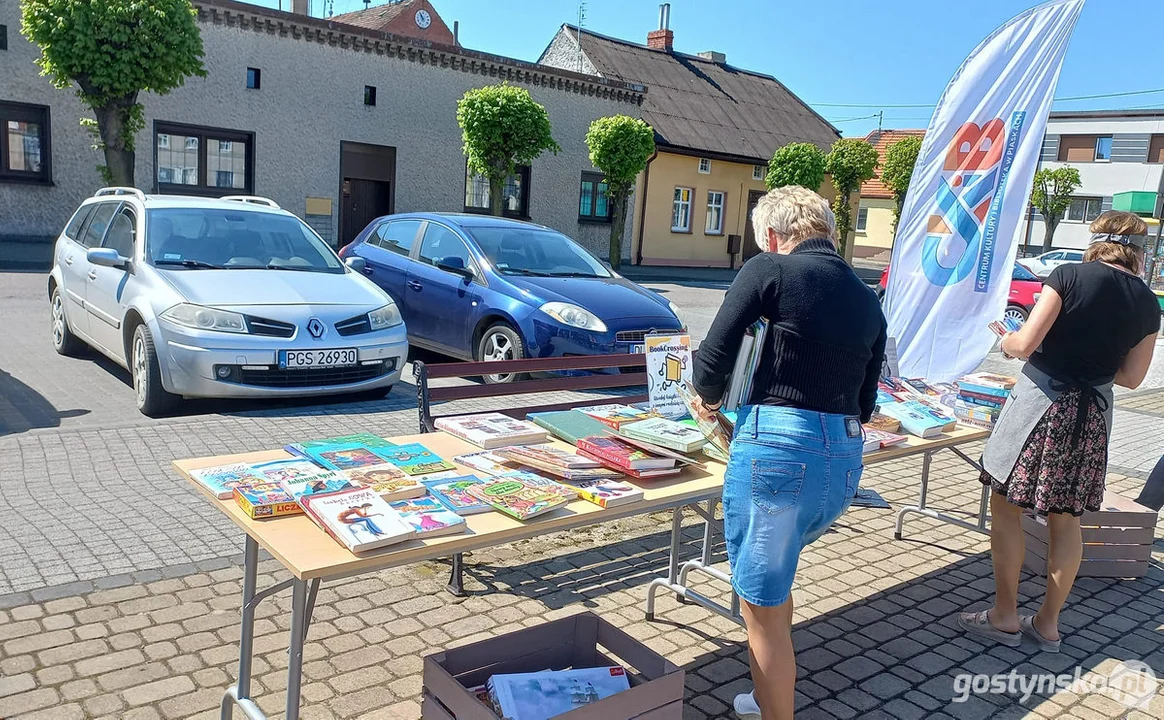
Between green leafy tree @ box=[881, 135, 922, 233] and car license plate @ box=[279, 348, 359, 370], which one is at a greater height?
green leafy tree @ box=[881, 135, 922, 233]

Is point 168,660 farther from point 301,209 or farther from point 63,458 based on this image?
point 301,209

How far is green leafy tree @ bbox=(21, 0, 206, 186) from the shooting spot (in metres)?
15.1

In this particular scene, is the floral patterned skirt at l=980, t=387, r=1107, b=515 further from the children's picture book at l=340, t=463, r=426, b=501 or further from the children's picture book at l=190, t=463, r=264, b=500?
the children's picture book at l=190, t=463, r=264, b=500

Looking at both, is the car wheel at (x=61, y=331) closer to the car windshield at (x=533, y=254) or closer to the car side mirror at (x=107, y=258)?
the car side mirror at (x=107, y=258)

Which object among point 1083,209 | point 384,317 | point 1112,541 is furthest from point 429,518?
point 1083,209

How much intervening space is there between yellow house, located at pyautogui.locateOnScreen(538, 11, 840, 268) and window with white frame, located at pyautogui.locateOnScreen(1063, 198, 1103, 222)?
20.8 metres

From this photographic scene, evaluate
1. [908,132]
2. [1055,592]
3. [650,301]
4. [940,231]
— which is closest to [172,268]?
[650,301]

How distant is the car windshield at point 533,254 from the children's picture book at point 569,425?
4.77 metres

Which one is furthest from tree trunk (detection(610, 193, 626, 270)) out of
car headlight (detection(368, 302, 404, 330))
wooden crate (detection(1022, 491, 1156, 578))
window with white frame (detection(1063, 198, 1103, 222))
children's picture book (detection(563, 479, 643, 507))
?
window with white frame (detection(1063, 198, 1103, 222))

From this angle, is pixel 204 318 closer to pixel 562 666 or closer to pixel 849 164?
pixel 562 666

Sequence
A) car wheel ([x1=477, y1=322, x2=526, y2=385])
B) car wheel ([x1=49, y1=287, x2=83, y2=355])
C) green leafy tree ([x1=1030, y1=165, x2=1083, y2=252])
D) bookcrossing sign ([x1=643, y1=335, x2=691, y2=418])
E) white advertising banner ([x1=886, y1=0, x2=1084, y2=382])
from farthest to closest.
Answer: green leafy tree ([x1=1030, y1=165, x2=1083, y2=252]) → car wheel ([x1=49, y1=287, x2=83, y2=355]) → car wheel ([x1=477, y1=322, x2=526, y2=385]) → white advertising banner ([x1=886, y1=0, x2=1084, y2=382]) → bookcrossing sign ([x1=643, y1=335, x2=691, y2=418])

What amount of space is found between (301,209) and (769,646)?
21.7 m

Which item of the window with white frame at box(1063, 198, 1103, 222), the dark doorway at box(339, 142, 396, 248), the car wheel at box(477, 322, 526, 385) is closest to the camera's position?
the car wheel at box(477, 322, 526, 385)

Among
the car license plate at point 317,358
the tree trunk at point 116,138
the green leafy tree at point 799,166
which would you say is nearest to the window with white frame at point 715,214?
the green leafy tree at point 799,166
